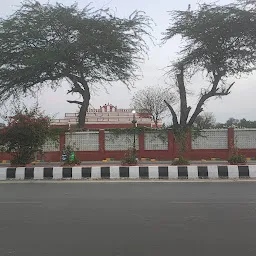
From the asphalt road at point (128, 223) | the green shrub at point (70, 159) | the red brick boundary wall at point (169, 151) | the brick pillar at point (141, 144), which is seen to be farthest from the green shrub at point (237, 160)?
the brick pillar at point (141, 144)

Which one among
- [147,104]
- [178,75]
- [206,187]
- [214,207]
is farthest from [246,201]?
[147,104]

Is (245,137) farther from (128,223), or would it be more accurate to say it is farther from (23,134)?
(128,223)

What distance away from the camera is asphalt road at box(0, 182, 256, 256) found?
4867mm

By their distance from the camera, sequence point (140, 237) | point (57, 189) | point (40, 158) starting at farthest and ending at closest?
point (40, 158) → point (57, 189) → point (140, 237)

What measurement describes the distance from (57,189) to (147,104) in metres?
45.9

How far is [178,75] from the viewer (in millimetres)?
27938

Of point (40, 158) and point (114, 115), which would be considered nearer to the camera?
point (40, 158)

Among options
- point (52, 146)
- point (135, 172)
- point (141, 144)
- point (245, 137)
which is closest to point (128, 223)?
point (135, 172)

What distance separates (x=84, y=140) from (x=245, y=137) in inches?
405

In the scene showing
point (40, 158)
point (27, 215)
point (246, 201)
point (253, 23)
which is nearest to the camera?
point (27, 215)

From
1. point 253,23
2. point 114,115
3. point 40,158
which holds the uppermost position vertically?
point 253,23

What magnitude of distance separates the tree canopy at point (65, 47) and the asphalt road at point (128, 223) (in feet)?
58.3

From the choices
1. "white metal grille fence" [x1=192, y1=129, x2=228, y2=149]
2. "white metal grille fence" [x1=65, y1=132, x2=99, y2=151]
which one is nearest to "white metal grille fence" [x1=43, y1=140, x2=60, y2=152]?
"white metal grille fence" [x1=65, y1=132, x2=99, y2=151]

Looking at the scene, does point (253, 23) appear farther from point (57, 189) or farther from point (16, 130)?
point (57, 189)
